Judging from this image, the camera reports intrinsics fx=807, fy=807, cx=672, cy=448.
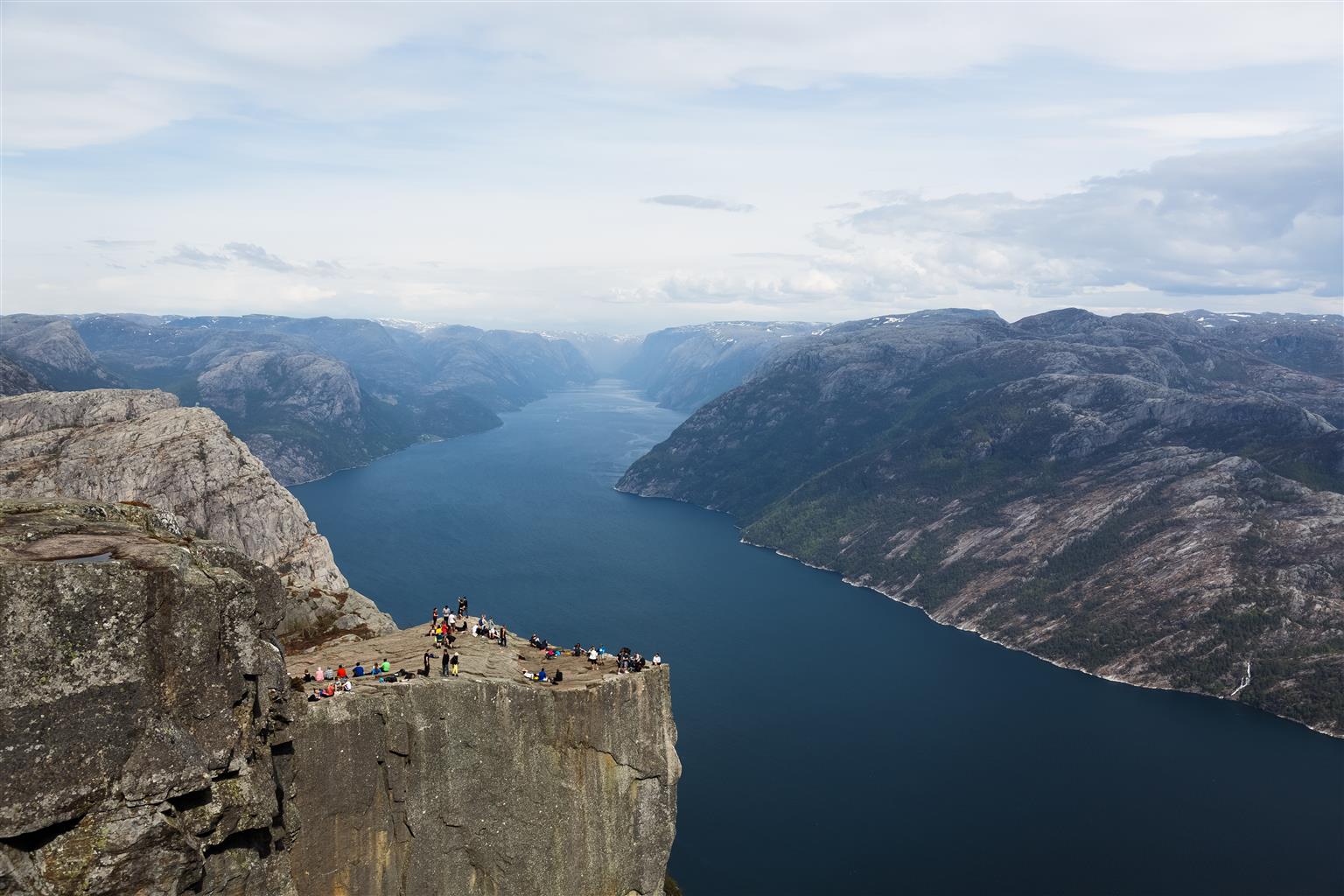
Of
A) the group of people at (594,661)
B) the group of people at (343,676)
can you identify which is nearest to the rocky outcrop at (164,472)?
the group of people at (594,661)

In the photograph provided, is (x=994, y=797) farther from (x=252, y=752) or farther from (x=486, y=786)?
(x=252, y=752)

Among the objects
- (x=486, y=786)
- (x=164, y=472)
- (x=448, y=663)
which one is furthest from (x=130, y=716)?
(x=164, y=472)

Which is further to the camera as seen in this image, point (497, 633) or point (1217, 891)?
point (1217, 891)

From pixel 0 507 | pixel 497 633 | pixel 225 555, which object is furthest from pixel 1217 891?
pixel 0 507

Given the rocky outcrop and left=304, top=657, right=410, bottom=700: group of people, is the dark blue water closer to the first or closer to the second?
the rocky outcrop

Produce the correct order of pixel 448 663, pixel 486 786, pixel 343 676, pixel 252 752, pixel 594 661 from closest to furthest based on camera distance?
pixel 252 752, pixel 343 676, pixel 486 786, pixel 448 663, pixel 594 661

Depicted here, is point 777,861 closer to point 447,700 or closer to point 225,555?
point 447,700

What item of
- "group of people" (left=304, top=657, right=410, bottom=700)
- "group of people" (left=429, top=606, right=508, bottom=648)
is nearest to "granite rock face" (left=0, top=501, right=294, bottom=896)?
"group of people" (left=304, top=657, right=410, bottom=700)
